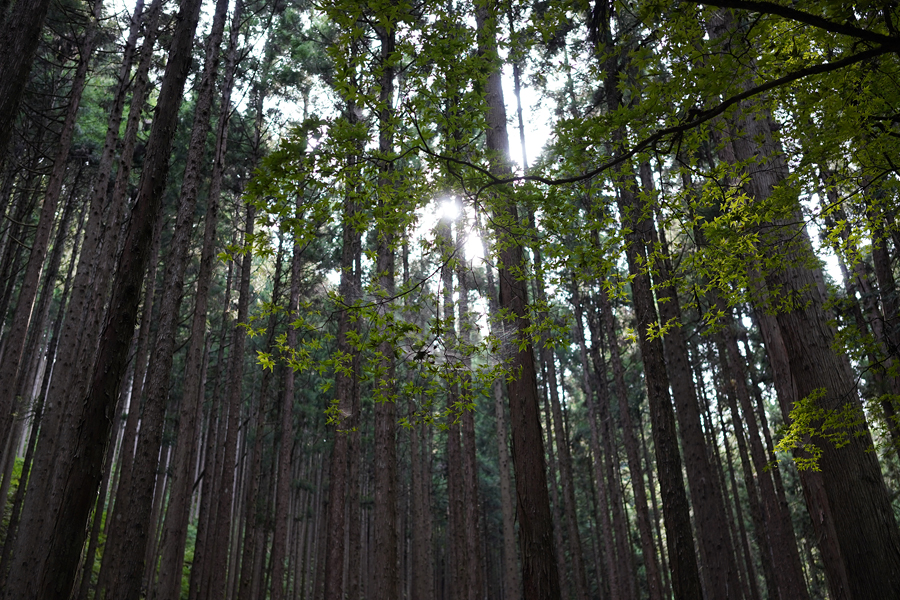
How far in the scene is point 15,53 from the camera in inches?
187

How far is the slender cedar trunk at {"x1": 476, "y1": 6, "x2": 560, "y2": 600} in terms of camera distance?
5543 mm

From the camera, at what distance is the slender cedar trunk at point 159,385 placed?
6445 millimetres

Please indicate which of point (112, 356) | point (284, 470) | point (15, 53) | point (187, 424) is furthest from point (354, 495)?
point (15, 53)

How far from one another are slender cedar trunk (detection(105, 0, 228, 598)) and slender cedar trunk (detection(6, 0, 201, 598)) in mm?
1426

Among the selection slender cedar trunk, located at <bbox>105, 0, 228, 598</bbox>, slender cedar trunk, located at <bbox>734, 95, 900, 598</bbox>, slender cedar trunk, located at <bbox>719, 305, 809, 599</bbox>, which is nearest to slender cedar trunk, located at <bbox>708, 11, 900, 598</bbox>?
slender cedar trunk, located at <bbox>734, 95, 900, 598</bbox>

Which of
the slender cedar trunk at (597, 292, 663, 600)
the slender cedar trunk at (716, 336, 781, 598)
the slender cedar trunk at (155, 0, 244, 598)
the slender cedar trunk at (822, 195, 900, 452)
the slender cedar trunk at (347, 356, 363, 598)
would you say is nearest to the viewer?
the slender cedar trunk at (822, 195, 900, 452)

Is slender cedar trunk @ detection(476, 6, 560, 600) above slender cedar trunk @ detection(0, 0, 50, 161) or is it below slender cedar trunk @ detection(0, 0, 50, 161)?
below

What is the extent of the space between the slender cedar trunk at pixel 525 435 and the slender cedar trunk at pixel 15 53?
4378 mm

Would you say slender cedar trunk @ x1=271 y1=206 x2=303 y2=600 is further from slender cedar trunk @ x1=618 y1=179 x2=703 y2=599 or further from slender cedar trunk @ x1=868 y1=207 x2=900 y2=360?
slender cedar trunk @ x1=868 y1=207 x2=900 y2=360

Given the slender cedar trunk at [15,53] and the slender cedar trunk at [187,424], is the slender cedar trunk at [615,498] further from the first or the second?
the slender cedar trunk at [15,53]

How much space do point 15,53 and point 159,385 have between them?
445cm

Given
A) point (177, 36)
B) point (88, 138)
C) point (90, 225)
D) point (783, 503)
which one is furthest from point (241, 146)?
point (783, 503)

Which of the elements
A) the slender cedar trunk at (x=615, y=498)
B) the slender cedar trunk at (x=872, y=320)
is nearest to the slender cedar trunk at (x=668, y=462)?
the slender cedar trunk at (x=872, y=320)

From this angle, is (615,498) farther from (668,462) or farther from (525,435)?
(525,435)
